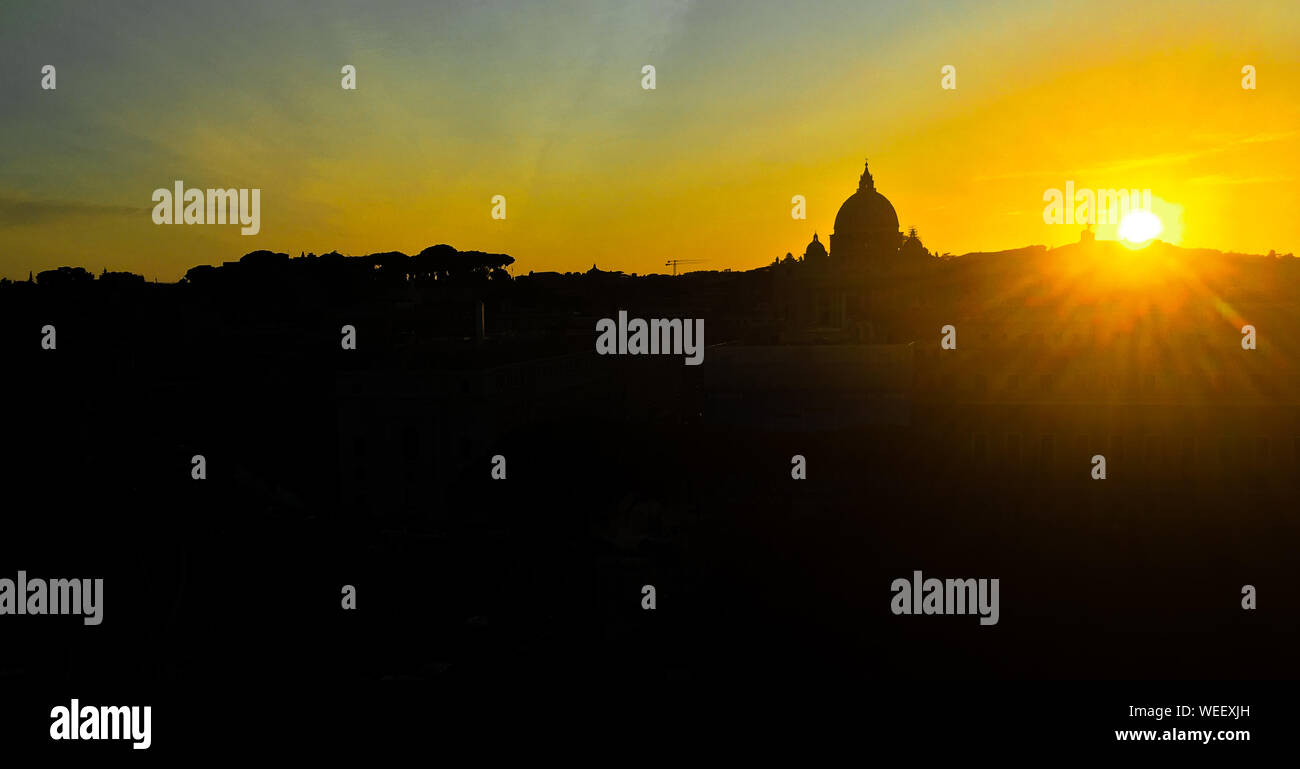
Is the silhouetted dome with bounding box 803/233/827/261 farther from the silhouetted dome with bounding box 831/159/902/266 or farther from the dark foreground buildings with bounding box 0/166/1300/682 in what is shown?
the dark foreground buildings with bounding box 0/166/1300/682

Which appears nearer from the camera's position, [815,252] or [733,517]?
[733,517]

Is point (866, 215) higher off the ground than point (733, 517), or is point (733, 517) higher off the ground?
point (866, 215)

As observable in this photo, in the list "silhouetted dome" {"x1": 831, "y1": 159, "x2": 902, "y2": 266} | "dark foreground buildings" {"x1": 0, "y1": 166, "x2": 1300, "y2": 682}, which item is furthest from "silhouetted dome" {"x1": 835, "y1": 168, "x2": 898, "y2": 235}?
"dark foreground buildings" {"x1": 0, "y1": 166, "x2": 1300, "y2": 682}

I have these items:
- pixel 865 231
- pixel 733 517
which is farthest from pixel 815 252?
pixel 733 517

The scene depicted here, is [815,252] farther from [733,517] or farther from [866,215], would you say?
[733,517]

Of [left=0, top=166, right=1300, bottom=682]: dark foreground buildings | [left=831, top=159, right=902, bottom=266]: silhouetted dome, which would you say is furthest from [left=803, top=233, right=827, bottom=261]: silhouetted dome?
[left=0, top=166, right=1300, bottom=682]: dark foreground buildings

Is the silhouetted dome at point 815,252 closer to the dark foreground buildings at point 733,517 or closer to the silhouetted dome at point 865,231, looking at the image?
the silhouetted dome at point 865,231

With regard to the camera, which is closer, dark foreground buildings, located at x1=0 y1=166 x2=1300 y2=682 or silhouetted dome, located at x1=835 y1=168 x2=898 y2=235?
dark foreground buildings, located at x1=0 y1=166 x2=1300 y2=682

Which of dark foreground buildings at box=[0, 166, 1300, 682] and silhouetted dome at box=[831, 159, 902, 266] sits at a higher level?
silhouetted dome at box=[831, 159, 902, 266]

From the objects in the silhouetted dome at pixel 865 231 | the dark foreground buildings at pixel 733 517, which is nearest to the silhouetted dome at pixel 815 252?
the silhouetted dome at pixel 865 231
